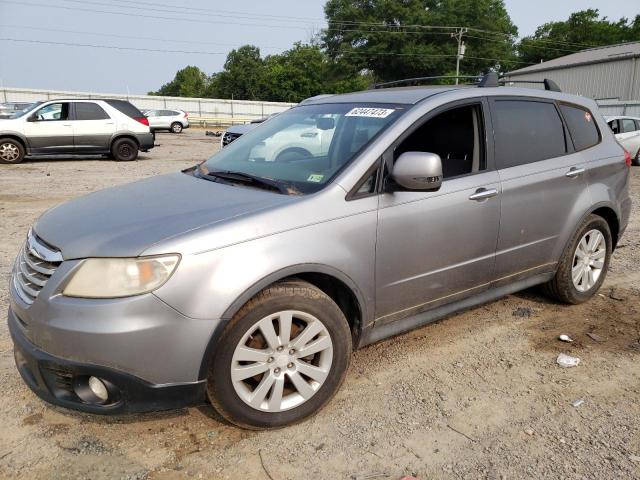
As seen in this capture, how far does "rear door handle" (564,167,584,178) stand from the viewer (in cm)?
387

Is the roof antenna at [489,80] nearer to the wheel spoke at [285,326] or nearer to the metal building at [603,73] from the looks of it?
the wheel spoke at [285,326]

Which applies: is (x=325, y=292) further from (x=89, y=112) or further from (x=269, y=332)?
(x=89, y=112)

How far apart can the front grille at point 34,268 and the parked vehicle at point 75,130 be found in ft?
40.0

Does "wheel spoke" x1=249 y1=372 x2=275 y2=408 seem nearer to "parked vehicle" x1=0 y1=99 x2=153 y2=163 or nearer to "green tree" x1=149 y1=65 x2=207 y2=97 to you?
"parked vehicle" x1=0 y1=99 x2=153 y2=163

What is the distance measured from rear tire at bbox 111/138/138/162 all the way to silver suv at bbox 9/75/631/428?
38.3ft

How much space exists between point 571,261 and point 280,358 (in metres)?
2.64

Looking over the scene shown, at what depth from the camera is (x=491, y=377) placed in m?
3.18

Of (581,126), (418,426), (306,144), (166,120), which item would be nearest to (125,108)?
(306,144)

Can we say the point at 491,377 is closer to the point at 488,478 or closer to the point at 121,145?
the point at 488,478

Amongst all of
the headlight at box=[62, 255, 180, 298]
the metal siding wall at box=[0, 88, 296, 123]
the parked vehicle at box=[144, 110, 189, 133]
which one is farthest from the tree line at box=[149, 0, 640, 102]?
the headlight at box=[62, 255, 180, 298]

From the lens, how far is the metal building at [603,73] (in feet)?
118

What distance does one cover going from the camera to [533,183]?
3625mm

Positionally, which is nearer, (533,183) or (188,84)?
(533,183)

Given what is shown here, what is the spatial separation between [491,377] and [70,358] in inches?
91.3
